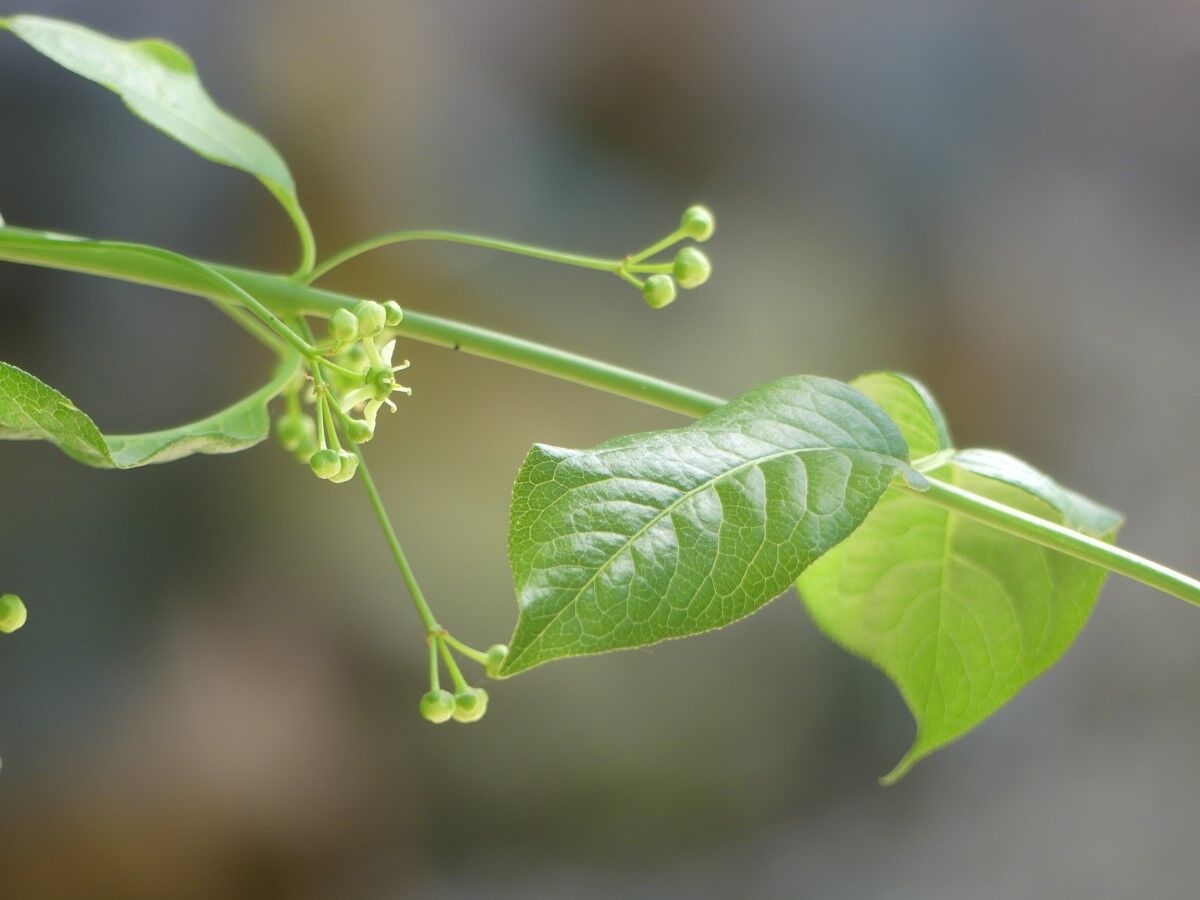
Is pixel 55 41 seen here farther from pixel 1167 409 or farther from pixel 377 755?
pixel 1167 409

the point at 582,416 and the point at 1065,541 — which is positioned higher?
the point at 582,416

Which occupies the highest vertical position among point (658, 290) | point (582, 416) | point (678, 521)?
point (582, 416)

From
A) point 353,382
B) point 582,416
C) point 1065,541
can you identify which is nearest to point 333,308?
point 353,382

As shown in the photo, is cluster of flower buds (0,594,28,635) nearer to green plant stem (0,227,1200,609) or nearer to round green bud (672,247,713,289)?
green plant stem (0,227,1200,609)

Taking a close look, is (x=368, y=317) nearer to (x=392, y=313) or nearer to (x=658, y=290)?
(x=392, y=313)

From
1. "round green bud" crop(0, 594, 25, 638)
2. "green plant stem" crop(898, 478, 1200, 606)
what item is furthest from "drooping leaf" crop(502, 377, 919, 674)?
"round green bud" crop(0, 594, 25, 638)

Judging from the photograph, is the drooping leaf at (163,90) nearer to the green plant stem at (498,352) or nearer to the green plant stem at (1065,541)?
the green plant stem at (498,352)

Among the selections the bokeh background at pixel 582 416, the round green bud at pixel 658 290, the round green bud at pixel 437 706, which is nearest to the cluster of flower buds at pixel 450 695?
the round green bud at pixel 437 706

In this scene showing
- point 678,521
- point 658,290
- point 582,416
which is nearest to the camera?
point 678,521
